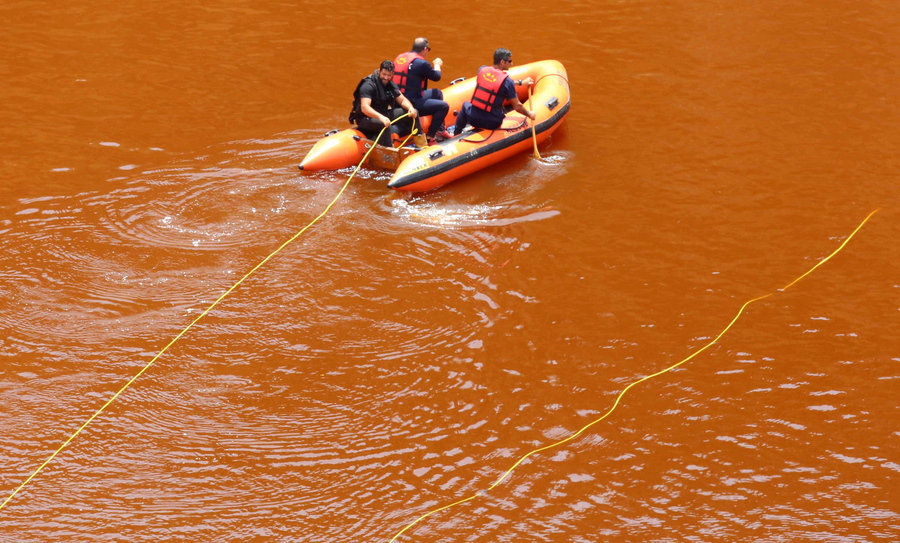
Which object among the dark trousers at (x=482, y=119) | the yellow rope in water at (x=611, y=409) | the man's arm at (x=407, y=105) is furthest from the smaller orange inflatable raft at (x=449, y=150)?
the yellow rope in water at (x=611, y=409)

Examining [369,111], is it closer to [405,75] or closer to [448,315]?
[405,75]

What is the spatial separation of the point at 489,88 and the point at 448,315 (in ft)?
9.12

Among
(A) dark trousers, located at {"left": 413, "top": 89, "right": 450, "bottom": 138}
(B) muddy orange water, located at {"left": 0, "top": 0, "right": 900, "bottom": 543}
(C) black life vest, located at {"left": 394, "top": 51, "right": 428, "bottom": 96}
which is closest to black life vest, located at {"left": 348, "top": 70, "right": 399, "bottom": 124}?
(C) black life vest, located at {"left": 394, "top": 51, "right": 428, "bottom": 96}

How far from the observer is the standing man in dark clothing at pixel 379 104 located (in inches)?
314

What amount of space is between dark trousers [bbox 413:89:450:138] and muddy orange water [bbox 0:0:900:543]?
782 millimetres

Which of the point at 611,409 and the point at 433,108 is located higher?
the point at 433,108

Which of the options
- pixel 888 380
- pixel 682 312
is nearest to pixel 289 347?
pixel 682 312

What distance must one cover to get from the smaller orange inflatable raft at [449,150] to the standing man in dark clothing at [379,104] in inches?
4.9

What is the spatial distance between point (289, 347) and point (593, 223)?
297 centimetres

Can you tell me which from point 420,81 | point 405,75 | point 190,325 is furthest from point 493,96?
point 190,325

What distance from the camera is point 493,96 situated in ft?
26.5

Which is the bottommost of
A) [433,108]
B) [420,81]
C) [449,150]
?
[449,150]

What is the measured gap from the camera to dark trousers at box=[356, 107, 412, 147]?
320 inches

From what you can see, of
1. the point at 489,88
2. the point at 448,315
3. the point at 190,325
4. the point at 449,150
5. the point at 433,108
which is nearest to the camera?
the point at 190,325
